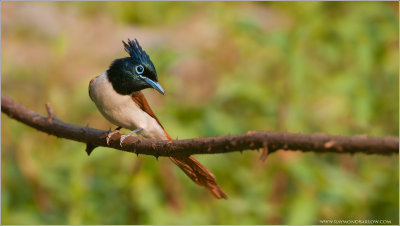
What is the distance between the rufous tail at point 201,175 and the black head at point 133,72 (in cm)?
34

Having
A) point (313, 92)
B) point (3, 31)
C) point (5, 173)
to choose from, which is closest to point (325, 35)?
point (313, 92)

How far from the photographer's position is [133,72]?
7.84 ft

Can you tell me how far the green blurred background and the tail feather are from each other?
1.26m

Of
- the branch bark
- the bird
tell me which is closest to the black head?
the bird

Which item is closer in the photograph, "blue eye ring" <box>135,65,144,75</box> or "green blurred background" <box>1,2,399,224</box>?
"blue eye ring" <box>135,65,144,75</box>

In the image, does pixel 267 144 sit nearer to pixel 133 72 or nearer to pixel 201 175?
pixel 201 175

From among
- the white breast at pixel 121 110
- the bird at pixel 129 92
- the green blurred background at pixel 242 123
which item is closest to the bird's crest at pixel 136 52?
the bird at pixel 129 92

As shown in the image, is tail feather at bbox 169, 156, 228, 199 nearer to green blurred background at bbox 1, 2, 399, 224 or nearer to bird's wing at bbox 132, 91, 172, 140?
bird's wing at bbox 132, 91, 172, 140

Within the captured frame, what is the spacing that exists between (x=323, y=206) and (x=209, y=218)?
87 cm

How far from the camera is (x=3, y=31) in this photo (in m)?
5.74

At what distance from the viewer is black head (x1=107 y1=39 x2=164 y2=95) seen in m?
2.31

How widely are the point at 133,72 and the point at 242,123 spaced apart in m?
1.69

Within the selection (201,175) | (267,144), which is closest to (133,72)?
(201,175)

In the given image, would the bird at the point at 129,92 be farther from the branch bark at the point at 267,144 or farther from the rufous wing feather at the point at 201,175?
the branch bark at the point at 267,144
